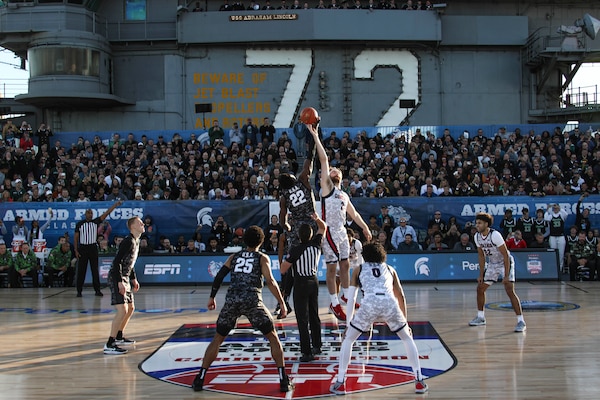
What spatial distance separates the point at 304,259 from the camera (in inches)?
353

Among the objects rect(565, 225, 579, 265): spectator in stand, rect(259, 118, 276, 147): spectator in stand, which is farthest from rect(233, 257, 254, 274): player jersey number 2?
rect(259, 118, 276, 147): spectator in stand

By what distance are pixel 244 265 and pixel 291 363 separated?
193 cm

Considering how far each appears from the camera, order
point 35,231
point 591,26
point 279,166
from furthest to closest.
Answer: point 591,26 → point 279,166 → point 35,231

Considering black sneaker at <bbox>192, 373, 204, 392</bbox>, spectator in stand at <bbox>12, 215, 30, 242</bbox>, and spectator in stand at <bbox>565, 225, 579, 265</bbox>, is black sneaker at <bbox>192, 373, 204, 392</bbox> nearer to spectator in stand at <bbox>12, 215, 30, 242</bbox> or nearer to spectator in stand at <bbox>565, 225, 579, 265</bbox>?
spectator in stand at <bbox>12, 215, 30, 242</bbox>

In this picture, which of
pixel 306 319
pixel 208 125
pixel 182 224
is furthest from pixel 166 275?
pixel 208 125

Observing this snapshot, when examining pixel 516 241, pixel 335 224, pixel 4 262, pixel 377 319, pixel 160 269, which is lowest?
pixel 160 269

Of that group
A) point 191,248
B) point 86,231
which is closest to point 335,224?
point 86,231

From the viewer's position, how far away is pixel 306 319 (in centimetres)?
893

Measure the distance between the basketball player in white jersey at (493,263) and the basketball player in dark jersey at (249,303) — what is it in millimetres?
4814

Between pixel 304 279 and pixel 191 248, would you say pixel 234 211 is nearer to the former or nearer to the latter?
pixel 191 248

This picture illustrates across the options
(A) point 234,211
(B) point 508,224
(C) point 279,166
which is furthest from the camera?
(C) point 279,166

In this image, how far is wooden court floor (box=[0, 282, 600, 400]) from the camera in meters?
7.84

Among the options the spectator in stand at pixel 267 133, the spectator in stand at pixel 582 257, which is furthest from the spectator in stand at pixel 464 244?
the spectator in stand at pixel 267 133

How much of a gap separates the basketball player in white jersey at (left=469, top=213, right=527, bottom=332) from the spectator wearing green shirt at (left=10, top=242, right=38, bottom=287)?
42.3ft
